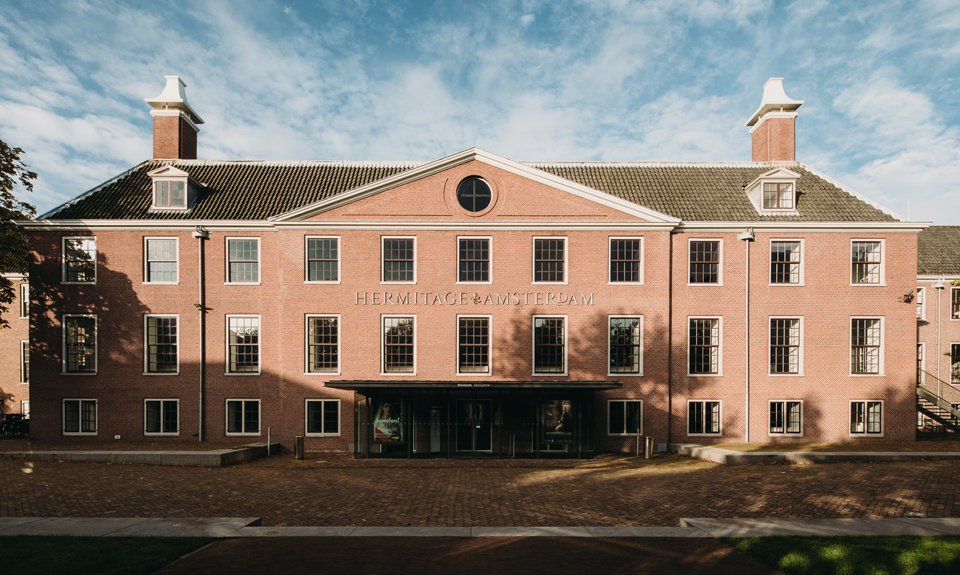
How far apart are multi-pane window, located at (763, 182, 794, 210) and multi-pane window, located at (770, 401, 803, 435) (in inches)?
383

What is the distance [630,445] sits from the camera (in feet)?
81.3

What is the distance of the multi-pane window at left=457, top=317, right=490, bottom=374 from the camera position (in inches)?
982

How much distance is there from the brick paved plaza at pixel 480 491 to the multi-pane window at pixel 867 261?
9187 millimetres

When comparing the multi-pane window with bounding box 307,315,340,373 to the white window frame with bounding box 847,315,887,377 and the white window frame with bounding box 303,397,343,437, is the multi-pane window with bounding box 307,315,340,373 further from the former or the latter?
the white window frame with bounding box 847,315,887,377

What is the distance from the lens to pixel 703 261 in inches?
1012

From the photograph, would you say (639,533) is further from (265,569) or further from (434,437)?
(434,437)

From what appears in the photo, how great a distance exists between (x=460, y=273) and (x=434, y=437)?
7.72m

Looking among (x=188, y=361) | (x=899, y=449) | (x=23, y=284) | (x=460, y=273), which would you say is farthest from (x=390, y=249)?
(x=23, y=284)

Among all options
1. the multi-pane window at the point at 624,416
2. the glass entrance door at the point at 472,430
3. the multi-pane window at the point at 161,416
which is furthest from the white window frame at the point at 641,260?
the multi-pane window at the point at 161,416

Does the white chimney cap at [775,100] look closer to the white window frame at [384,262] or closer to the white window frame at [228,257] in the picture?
the white window frame at [384,262]

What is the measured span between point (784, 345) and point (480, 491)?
1779 centimetres

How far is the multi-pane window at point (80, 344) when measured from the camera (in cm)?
2559

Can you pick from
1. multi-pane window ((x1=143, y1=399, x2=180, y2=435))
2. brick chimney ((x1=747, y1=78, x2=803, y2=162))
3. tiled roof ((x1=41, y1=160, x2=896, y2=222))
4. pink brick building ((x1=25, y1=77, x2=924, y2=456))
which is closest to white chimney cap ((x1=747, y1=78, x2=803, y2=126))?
brick chimney ((x1=747, y1=78, x2=803, y2=162))

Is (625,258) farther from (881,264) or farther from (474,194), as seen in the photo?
(881,264)
